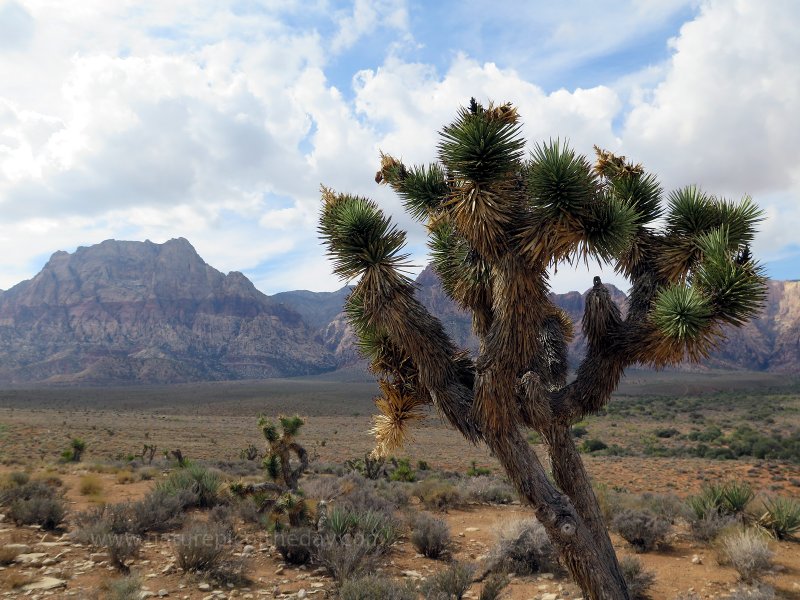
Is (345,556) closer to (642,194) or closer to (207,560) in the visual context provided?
(207,560)

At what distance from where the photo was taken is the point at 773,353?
14838 cm

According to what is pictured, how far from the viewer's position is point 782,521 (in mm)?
9727

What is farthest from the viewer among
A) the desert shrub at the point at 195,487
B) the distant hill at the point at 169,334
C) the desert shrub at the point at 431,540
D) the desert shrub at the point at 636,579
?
the distant hill at the point at 169,334

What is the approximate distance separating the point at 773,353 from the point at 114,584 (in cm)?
18460

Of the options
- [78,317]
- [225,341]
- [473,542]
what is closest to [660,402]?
[473,542]

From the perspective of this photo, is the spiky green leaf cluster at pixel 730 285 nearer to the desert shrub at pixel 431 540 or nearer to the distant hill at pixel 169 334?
the desert shrub at pixel 431 540

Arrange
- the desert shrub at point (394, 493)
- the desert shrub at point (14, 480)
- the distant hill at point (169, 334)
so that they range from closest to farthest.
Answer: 1. the desert shrub at point (14, 480)
2. the desert shrub at point (394, 493)
3. the distant hill at point (169, 334)

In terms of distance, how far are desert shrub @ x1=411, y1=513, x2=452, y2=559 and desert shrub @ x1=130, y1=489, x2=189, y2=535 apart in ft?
16.3

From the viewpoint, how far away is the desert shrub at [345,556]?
712 centimetres

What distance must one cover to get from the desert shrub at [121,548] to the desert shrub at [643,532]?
9.03 metres

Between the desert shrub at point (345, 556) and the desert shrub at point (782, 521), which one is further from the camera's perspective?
the desert shrub at point (782, 521)

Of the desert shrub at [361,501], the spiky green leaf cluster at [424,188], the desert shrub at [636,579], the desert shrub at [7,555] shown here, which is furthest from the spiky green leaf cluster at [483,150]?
the desert shrub at [7,555]

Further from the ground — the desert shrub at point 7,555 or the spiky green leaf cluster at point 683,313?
the spiky green leaf cluster at point 683,313

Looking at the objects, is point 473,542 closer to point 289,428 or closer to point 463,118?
point 289,428
